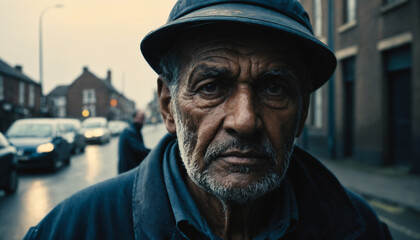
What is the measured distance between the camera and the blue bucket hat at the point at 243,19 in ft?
4.35

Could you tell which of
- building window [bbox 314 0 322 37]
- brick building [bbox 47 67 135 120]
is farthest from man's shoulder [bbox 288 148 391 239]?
brick building [bbox 47 67 135 120]

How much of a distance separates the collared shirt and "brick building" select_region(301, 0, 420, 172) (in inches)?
358

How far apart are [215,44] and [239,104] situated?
1.02ft

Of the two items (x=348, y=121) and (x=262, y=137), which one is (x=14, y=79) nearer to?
(x=348, y=121)

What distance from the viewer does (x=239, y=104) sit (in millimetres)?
1433

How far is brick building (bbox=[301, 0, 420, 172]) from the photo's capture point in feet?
31.0

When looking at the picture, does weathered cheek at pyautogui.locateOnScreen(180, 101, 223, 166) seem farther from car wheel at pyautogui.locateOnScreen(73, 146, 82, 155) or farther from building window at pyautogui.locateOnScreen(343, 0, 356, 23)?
car wheel at pyautogui.locateOnScreen(73, 146, 82, 155)

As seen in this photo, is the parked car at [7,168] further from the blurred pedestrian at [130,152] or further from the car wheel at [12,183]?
the blurred pedestrian at [130,152]

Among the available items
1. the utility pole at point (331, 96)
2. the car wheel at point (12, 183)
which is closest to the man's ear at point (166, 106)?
the car wheel at point (12, 183)

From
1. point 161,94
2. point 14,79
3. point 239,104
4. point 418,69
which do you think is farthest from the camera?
point 14,79

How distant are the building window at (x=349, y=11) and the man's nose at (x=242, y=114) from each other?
1286cm

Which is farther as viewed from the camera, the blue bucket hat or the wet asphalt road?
the wet asphalt road

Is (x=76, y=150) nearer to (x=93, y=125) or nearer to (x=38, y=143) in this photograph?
(x=38, y=143)

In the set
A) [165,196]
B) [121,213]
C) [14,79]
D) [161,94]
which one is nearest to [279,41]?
[161,94]
